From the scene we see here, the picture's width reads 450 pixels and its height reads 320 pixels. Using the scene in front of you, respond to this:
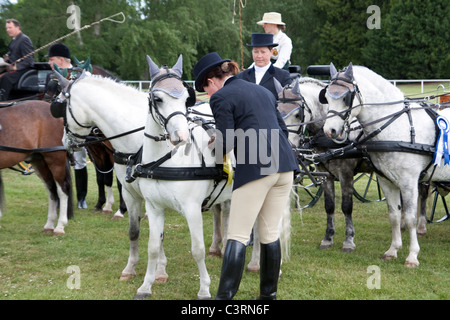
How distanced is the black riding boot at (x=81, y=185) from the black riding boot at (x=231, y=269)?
19.0 ft

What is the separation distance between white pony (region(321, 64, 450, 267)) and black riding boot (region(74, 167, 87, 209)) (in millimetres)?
4999

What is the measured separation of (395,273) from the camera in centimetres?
552

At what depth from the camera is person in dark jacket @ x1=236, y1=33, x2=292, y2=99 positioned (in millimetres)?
5686

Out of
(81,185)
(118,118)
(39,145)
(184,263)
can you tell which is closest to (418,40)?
(81,185)

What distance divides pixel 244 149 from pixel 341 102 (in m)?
1.99

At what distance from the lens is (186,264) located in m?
5.98

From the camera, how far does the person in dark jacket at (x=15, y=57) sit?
916cm

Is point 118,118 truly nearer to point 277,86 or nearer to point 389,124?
point 277,86

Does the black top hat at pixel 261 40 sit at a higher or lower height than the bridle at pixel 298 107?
higher

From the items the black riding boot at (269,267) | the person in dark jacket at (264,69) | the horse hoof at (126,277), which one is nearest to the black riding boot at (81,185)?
the horse hoof at (126,277)

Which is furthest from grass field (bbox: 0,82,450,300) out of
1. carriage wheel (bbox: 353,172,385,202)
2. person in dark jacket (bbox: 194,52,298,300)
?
person in dark jacket (bbox: 194,52,298,300)

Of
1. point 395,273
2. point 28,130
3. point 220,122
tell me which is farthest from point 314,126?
point 28,130

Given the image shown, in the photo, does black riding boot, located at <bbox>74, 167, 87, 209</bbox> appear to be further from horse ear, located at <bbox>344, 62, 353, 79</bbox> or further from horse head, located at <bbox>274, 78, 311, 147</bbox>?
horse ear, located at <bbox>344, 62, 353, 79</bbox>

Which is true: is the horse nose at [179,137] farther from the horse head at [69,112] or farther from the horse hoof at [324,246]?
A: the horse hoof at [324,246]
